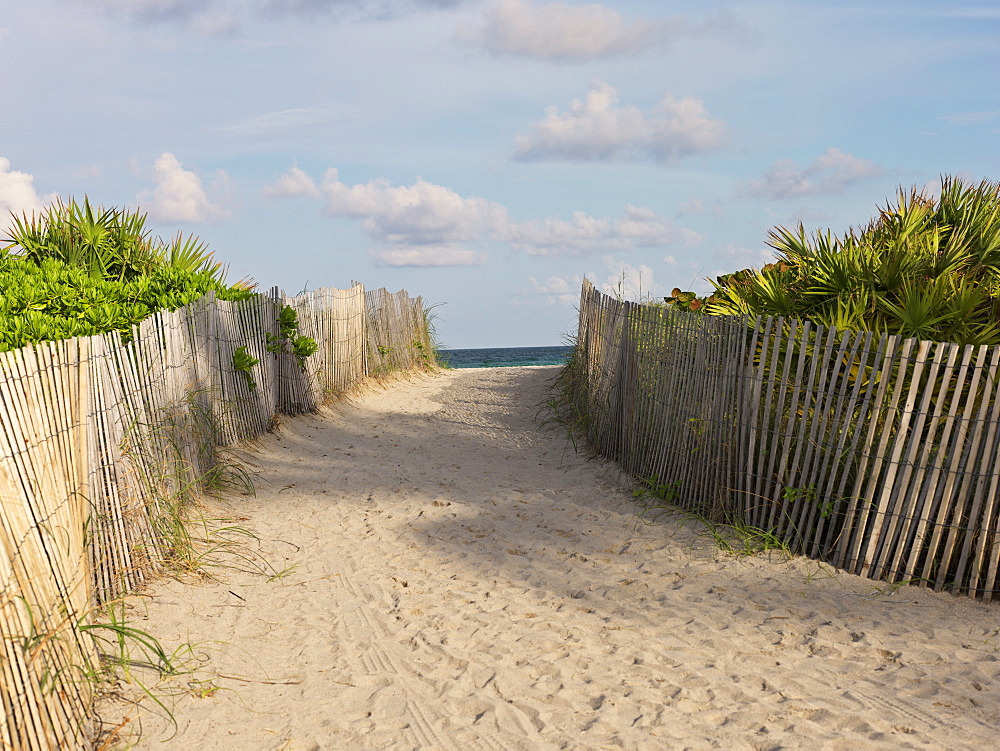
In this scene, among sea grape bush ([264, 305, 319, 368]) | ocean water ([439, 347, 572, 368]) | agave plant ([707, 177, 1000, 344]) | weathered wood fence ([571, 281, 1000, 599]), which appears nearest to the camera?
weathered wood fence ([571, 281, 1000, 599])

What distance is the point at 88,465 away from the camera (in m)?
4.21

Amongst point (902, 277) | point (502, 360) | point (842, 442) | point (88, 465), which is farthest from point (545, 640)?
point (502, 360)

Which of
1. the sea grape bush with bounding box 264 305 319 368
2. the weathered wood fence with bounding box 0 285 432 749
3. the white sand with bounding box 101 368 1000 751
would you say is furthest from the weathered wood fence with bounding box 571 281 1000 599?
the sea grape bush with bounding box 264 305 319 368

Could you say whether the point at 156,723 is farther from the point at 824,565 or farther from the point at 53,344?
the point at 824,565

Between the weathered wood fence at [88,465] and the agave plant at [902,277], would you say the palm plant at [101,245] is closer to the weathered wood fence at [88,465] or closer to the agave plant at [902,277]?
the weathered wood fence at [88,465]

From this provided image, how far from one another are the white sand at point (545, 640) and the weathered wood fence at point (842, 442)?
293 millimetres

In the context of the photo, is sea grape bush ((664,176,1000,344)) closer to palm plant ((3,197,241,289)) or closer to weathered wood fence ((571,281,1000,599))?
weathered wood fence ((571,281,1000,599))

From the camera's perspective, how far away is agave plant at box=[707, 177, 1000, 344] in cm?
554

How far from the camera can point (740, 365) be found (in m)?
5.77

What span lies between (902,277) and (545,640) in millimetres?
4006

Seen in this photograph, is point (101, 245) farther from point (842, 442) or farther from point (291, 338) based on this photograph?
point (842, 442)

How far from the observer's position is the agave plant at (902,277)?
5.54 metres

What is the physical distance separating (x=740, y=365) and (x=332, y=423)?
20.7 feet

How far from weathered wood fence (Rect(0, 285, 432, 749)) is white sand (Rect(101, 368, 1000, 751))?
0.45 m
